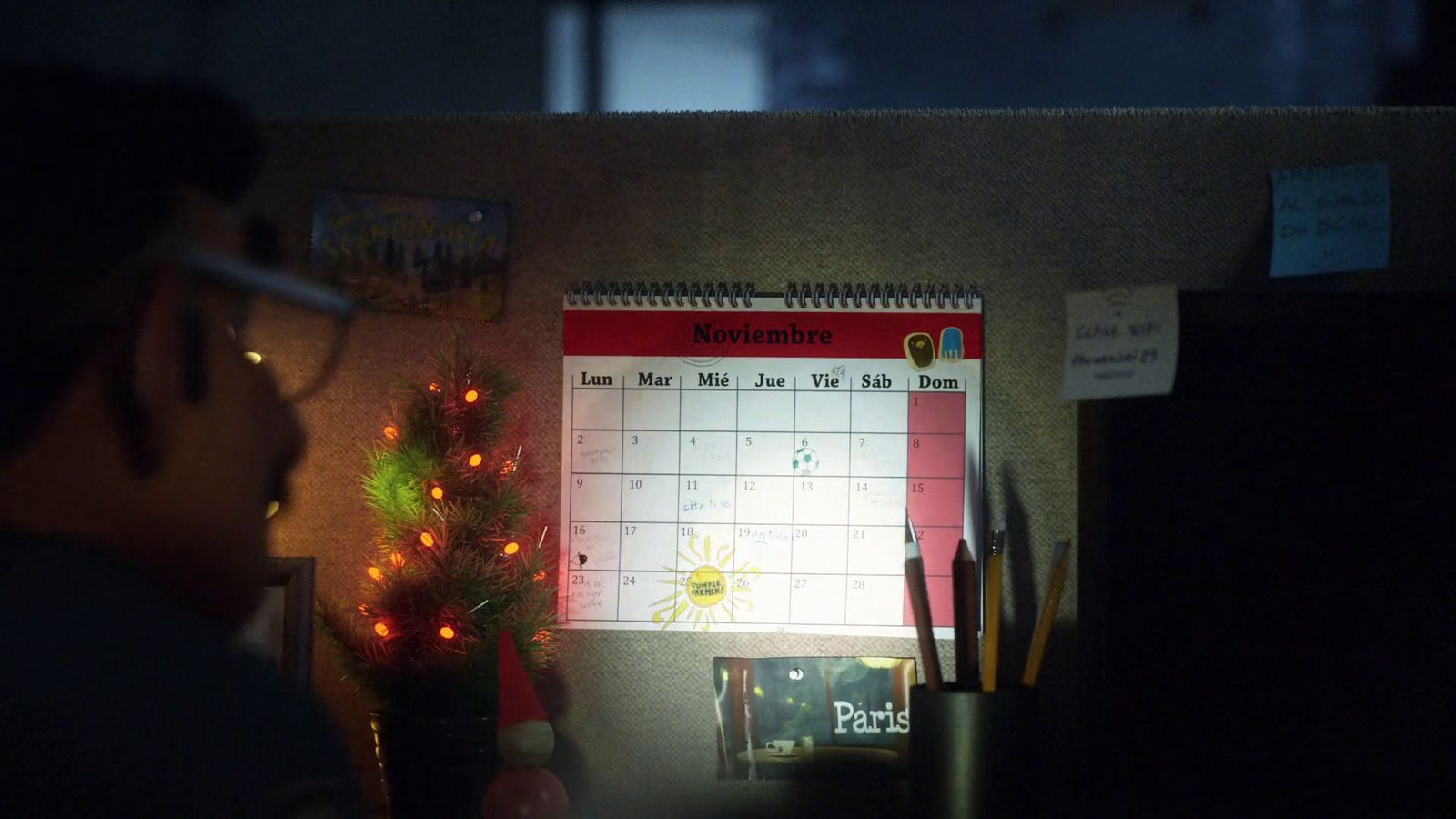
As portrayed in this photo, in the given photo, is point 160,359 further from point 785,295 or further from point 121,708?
point 785,295

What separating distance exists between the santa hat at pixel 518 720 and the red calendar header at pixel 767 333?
0.19 m

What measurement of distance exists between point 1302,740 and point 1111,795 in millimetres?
95

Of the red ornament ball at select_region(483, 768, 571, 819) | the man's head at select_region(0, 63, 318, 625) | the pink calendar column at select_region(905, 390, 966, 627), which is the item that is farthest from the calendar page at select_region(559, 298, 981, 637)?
the man's head at select_region(0, 63, 318, 625)

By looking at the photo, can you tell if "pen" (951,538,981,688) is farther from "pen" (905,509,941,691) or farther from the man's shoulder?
the man's shoulder

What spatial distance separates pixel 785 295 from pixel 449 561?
0.79 feet

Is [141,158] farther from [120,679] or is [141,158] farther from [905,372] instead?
[905,372]

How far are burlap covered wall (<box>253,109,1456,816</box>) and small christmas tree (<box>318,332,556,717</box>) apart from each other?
39 mm

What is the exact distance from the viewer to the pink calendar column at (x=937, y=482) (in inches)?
23.6

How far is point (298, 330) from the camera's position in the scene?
2.10ft

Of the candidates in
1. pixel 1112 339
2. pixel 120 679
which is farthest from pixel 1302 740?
pixel 120 679

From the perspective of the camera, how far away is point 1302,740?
0.50 meters

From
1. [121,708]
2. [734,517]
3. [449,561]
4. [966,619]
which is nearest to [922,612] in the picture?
[966,619]

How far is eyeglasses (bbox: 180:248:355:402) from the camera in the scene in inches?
24.9

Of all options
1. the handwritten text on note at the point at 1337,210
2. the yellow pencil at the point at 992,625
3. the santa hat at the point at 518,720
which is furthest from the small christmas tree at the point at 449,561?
the handwritten text on note at the point at 1337,210
